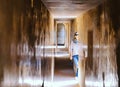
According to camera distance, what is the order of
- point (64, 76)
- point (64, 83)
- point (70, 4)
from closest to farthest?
point (70, 4) → point (64, 83) → point (64, 76)

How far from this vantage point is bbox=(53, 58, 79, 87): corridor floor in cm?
758

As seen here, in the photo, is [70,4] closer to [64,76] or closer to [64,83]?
[64,83]

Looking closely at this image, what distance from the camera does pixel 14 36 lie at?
4.99 ft

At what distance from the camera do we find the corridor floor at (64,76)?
7576mm

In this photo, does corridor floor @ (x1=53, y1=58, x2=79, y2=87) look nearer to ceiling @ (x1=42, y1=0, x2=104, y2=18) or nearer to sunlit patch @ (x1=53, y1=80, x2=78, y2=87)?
sunlit patch @ (x1=53, y1=80, x2=78, y2=87)

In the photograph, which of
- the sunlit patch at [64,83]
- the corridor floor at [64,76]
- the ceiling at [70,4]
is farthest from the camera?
the corridor floor at [64,76]

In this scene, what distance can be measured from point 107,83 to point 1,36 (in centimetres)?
213

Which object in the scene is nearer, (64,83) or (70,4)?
(70,4)

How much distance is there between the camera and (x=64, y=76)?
895cm

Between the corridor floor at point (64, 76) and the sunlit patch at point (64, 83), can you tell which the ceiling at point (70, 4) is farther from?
the corridor floor at point (64, 76)

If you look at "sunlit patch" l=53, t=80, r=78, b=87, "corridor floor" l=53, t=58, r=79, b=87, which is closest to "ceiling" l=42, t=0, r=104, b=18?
"sunlit patch" l=53, t=80, r=78, b=87

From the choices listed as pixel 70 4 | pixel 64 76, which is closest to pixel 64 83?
pixel 64 76

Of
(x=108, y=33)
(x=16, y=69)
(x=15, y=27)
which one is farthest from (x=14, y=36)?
(x=108, y=33)

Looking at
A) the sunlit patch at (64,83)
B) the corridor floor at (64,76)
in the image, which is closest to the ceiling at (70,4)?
the sunlit patch at (64,83)
